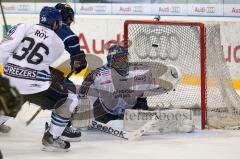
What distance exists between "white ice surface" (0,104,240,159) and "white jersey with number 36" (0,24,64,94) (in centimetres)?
41

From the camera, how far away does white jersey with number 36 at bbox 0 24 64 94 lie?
3.30 metres

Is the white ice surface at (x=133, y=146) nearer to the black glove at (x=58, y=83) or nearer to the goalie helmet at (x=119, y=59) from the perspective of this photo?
the black glove at (x=58, y=83)

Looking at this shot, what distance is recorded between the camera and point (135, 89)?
425 cm

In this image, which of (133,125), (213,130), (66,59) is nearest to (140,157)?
(133,125)

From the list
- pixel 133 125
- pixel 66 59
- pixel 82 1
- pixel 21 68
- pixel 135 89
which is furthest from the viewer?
pixel 82 1

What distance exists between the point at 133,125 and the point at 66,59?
7.52 feet

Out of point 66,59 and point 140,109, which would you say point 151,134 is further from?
point 66,59

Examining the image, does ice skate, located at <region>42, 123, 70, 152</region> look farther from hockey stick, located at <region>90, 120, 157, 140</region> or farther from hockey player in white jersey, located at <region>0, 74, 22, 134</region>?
hockey player in white jersey, located at <region>0, 74, 22, 134</region>

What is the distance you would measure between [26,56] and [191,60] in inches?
55.1

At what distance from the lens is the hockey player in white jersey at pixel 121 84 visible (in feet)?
13.5

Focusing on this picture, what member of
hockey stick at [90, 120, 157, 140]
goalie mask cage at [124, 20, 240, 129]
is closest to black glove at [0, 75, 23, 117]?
hockey stick at [90, 120, 157, 140]

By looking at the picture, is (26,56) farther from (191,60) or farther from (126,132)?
(191,60)

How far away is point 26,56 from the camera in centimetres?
331

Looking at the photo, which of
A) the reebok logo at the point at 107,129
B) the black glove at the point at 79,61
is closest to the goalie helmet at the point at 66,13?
the black glove at the point at 79,61
